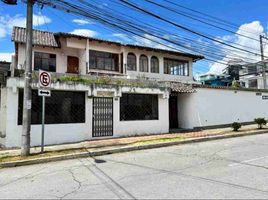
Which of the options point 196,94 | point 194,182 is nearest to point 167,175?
point 194,182

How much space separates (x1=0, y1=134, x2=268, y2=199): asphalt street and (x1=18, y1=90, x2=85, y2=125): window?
3917mm

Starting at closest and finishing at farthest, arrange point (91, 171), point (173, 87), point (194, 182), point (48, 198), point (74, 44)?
point (48, 198), point (194, 182), point (91, 171), point (173, 87), point (74, 44)

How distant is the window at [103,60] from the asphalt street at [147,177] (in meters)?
14.4

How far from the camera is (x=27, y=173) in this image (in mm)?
7707

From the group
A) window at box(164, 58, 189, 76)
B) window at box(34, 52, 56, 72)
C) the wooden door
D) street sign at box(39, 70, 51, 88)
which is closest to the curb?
street sign at box(39, 70, 51, 88)

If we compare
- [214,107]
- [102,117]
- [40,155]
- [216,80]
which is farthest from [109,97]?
[216,80]

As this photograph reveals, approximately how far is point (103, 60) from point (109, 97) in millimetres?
9921

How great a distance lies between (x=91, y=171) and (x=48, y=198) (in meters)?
2.40

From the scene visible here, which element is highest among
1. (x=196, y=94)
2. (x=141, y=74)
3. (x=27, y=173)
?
(x=141, y=74)

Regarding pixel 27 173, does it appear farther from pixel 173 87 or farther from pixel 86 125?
pixel 173 87

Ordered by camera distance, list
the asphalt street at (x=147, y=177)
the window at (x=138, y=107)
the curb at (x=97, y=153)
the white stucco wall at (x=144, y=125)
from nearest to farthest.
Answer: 1. the asphalt street at (x=147, y=177)
2. the curb at (x=97, y=153)
3. the white stucco wall at (x=144, y=125)
4. the window at (x=138, y=107)

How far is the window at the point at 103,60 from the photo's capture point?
2297 cm

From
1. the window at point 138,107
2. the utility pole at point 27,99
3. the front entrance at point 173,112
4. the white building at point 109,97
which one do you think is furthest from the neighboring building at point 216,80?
the utility pole at point 27,99

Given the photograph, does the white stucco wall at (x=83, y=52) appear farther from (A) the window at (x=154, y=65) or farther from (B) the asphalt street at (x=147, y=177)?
(B) the asphalt street at (x=147, y=177)
